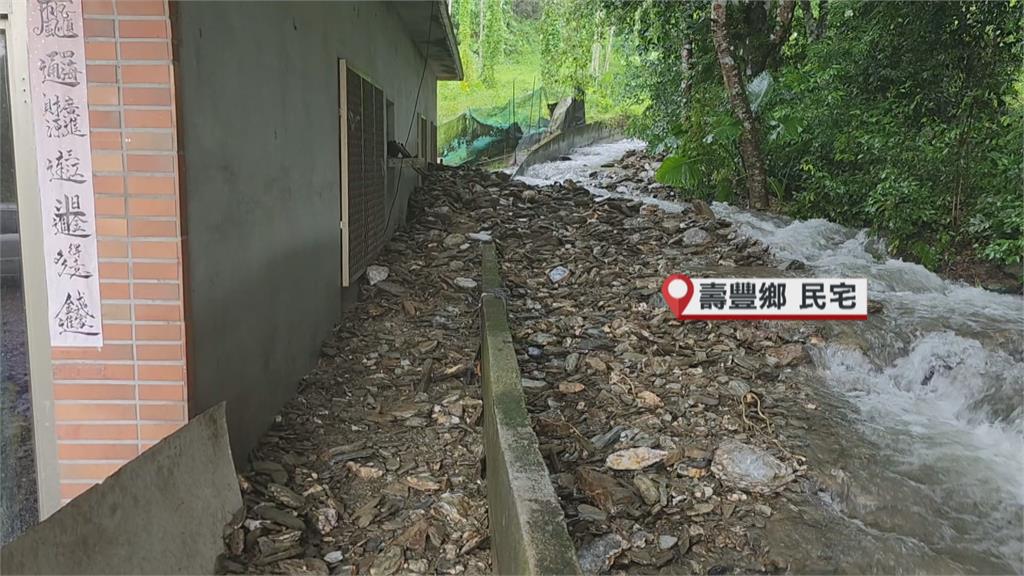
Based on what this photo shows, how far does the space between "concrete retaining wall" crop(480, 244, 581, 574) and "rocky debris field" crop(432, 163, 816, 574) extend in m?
0.37

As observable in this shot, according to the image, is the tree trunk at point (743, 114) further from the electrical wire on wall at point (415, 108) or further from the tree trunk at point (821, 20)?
the electrical wire on wall at point (415, 108)

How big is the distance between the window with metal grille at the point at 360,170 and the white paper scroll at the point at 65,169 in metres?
2.67

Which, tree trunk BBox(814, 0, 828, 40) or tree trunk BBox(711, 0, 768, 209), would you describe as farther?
tree trunk BBox(814, 0, 828, 40)

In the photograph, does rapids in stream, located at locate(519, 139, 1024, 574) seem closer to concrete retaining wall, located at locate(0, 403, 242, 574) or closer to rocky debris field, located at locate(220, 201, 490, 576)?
rocky debris field, located at locate(220, 201, 490, 576)

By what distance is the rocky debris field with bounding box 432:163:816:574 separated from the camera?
3096mm

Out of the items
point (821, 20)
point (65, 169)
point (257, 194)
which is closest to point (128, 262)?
point (65, 169)

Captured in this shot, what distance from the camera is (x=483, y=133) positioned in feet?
66.4

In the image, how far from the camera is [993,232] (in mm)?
6820

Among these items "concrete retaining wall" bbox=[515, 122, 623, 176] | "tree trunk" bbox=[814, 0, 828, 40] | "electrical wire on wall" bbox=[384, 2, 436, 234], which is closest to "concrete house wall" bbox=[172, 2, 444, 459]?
"electrical wire on wall" bbox=[384, 2, 436, 234]

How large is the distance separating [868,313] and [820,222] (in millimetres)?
3581

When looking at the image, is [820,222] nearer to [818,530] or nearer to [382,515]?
[818,530]

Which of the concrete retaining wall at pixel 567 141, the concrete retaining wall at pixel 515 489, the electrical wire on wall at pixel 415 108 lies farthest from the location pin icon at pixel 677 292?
the concrete retaining wall at pixel 567 141

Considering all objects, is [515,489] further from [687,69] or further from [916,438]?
[687,69]

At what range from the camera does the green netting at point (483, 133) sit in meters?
19.5
